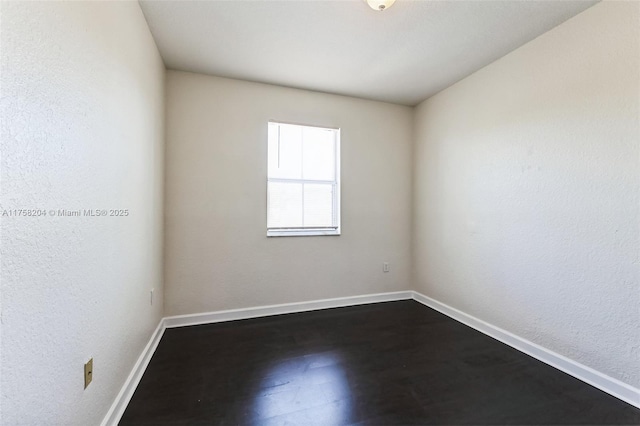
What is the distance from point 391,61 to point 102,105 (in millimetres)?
2287

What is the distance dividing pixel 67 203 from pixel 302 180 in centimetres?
227

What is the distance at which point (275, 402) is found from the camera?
1.57m

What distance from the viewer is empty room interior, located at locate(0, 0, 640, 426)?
0.99 metres

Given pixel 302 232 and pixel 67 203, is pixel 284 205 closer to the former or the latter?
pixel 302 232

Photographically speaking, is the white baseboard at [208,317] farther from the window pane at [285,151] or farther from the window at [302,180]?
the window pane at [285,151]

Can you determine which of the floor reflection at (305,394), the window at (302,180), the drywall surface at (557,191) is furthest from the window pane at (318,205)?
the floor reflection at (305,394)

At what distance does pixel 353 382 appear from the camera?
1752 mm

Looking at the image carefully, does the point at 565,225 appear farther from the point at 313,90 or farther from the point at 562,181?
the point at 313,90

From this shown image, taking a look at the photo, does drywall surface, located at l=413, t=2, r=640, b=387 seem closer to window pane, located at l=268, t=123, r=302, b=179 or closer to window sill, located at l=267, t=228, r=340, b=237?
window sill, located at l=267, t=228, r=340, b=237

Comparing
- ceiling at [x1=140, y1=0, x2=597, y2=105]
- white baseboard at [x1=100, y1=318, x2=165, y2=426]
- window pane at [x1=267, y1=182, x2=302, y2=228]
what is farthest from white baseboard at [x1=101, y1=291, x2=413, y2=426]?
ceiling at [x1=140, y1=0, x2=597, y2=105]

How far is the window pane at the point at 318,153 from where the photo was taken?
314 cm

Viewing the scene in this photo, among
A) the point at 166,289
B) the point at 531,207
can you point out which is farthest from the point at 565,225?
the point at 166,289

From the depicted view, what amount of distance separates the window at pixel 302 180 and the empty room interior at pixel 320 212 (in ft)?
0.08

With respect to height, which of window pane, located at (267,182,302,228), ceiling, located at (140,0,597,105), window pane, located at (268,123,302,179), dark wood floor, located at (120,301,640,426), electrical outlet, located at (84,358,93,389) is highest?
ceiling, located at (140,0,597,105)
